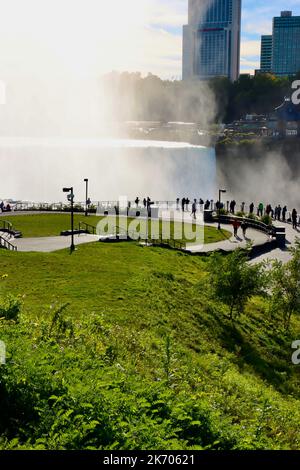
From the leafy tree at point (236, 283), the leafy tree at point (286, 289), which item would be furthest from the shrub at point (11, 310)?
the leafy tree at point (286, 289)

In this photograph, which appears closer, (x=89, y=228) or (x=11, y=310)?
(x=11, y=310)

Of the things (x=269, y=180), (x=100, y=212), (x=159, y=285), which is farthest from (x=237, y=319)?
(x=269, y=180)

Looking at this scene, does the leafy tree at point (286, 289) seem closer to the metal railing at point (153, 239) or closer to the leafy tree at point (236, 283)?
the leafy tree at point (236, 283)

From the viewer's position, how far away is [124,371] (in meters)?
12.4

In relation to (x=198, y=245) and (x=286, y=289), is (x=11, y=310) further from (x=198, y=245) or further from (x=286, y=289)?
(x=198, y=245)

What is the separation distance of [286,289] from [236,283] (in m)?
Result: 2.16

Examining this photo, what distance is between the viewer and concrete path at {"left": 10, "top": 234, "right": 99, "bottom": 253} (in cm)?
3294

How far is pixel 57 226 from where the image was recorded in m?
41.5

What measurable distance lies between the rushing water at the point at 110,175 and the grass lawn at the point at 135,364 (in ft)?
174

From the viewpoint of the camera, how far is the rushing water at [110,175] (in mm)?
85319

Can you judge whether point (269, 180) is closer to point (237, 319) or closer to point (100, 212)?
point (100, 212)

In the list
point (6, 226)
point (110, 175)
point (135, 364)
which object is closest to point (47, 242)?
point (6, 226)

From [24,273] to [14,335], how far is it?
12.2 metres

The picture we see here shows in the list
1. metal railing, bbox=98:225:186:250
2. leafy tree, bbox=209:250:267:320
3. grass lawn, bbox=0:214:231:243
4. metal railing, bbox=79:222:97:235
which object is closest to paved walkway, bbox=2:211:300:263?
metal railing, bbox=98:225:186:250
